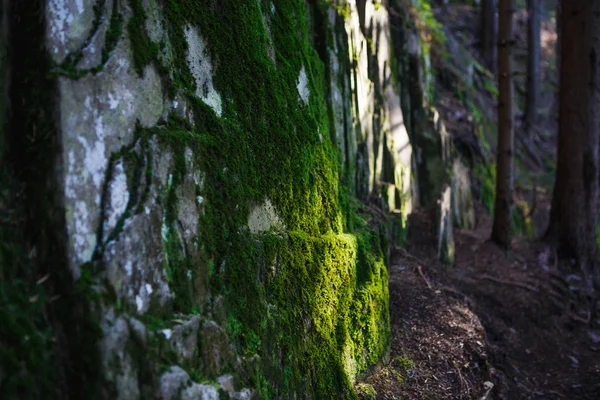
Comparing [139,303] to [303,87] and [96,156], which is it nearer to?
[96,156]

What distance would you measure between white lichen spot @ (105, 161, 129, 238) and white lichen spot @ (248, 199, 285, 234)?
0.93 meters

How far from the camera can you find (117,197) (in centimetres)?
244

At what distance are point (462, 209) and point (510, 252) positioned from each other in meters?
1.48

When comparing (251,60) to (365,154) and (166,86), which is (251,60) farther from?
(365,154)

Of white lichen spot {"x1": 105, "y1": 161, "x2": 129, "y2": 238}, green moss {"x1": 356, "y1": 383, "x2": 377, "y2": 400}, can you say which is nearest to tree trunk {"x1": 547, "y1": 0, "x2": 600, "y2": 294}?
green moss {"x1": 356, "y1": 383, "x2": 377, "y2": 400}

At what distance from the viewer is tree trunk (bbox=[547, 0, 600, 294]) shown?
9.02 meters

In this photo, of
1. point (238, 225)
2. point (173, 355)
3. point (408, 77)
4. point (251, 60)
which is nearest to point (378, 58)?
point (408, 77)

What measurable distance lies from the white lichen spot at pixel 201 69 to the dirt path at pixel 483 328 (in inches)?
88.6

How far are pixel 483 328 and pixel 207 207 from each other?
3.91 m

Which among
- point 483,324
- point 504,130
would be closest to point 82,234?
point 483,324

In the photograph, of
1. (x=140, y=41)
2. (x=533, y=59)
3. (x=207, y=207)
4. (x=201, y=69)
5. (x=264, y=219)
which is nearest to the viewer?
(x=140, y=41)

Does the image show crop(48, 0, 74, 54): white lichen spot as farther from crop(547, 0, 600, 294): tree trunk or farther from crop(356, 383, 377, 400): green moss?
crop(547, 0, 600, 294): tree trunk

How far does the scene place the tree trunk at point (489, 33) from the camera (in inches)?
676

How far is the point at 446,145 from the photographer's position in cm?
994
